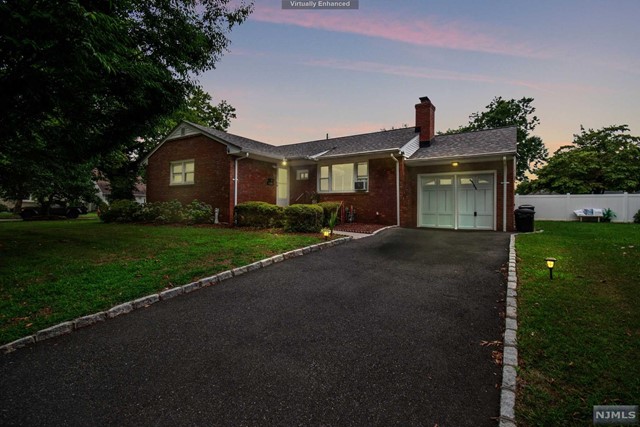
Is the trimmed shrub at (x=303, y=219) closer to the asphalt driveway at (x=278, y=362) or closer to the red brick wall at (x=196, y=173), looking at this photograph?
the red brick wall at (x=196, y=173)

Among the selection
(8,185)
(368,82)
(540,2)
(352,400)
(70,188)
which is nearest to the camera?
(352,400)

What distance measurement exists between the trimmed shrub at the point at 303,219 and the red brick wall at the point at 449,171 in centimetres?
487

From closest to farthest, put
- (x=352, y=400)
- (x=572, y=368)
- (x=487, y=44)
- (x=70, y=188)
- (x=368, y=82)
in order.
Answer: (x=352, y=400) → (x=572, y=368) → (x=487, y=44) → (x=368, y=82) → (x=70, y=188)

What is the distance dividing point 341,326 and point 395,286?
184cm

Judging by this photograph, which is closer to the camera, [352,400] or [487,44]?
[352,400]

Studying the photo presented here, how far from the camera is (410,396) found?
7.72 feet

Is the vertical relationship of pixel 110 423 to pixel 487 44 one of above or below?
below

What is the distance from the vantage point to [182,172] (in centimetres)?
1555

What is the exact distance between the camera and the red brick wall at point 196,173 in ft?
44.8

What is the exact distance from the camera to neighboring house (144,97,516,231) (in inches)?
488

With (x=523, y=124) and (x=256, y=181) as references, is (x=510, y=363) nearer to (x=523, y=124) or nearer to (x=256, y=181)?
(x=256, y=181)

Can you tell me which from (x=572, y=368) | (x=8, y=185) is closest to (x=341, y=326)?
(x=572, y=368)

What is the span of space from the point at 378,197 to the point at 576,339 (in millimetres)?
10752

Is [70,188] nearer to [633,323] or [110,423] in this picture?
[110,423]
